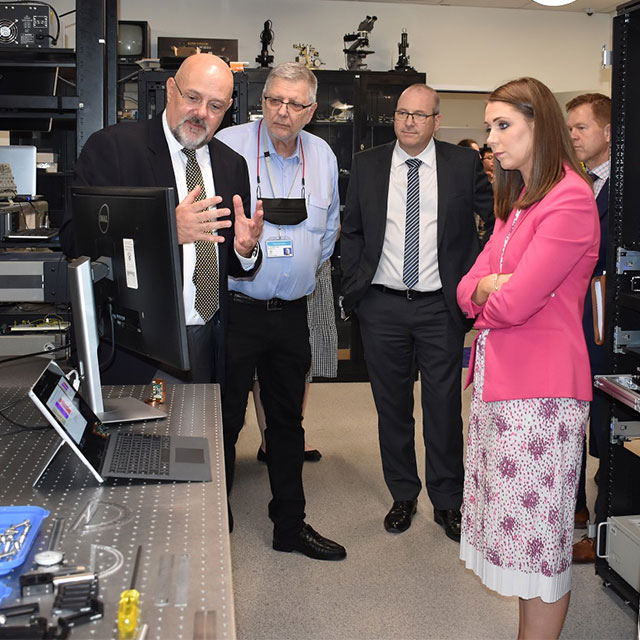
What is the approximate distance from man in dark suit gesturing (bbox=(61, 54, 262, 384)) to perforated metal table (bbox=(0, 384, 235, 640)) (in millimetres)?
535

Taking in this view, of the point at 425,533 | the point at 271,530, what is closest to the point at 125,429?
the point at 271,530

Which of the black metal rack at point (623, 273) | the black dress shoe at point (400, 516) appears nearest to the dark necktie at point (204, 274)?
the black metal rack at point (623, 273)

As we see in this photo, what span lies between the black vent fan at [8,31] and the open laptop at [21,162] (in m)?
0.50

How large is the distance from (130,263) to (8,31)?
2470 millimetres

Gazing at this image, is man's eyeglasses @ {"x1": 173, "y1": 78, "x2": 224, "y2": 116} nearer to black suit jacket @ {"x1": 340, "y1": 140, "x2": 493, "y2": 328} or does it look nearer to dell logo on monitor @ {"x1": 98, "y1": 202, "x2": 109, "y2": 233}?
dell logo on monitor @ {"x1": 98, "y1": 202, "x2": 109, "y2": 233}

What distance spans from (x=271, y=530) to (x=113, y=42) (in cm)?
205

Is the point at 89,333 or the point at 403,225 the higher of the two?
the point at 403,225

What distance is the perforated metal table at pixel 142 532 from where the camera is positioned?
3.47 ft

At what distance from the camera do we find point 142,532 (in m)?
1.32

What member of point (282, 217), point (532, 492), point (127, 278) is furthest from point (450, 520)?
point (127, 278)

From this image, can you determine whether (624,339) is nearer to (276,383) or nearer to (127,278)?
(276,383)

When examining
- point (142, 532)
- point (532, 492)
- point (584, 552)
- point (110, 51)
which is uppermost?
point (110, 51)

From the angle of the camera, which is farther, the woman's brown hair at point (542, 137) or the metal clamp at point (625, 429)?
the metal clamp at point (625, 429)

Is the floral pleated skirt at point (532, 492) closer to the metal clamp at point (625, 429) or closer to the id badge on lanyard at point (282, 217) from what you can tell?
the metal clamp at point (625, 429)
